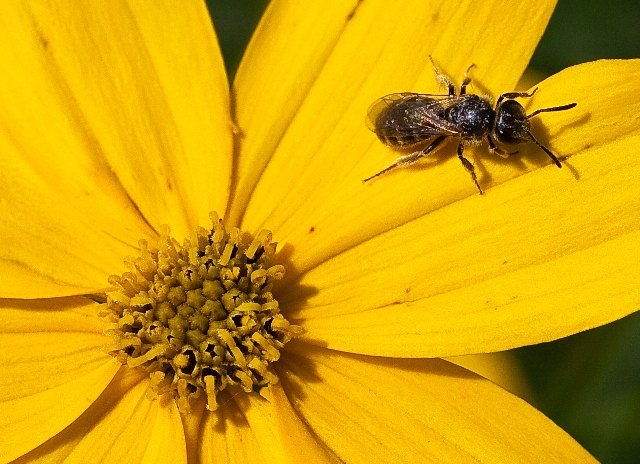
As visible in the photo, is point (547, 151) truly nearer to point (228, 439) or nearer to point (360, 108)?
point (360, 108)

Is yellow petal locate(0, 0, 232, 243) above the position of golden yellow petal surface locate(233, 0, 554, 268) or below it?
above

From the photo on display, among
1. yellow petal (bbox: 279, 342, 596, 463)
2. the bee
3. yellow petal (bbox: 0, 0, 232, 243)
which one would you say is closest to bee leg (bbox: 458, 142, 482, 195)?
the bee

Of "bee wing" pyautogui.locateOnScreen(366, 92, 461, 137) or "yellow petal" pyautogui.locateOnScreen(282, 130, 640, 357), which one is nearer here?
"yellow petal" pyautogui.locateOnScreen(282, 130, 640, 357)

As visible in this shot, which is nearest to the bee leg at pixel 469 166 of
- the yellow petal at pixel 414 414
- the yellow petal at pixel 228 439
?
the yellow petal at pixel 414 414

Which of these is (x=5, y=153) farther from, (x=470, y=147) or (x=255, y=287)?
(x=470, y=147)

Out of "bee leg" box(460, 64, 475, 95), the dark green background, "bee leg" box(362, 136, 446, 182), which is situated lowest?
the dark green background

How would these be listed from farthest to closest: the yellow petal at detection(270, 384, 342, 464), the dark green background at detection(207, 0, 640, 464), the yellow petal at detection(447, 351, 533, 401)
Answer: the yellow petal at detection(447, 351, 533, 401) < the dark green background at detection(207, 0, 640, 464) < the yellow petal at detection(270, 384, 342, 464)

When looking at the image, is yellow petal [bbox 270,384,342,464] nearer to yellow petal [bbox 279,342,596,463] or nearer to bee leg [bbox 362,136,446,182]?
yellow petal [bbox 279,342,596,463]

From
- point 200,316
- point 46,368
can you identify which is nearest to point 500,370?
point 200,316
